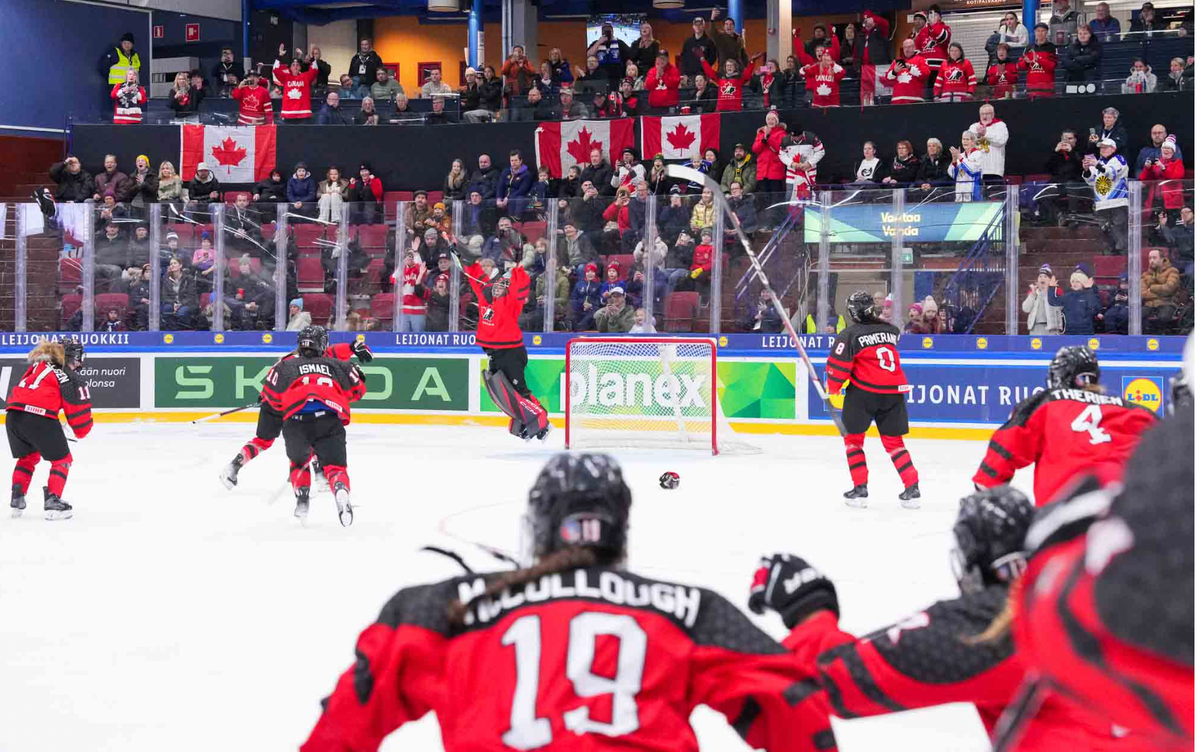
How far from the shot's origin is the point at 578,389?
42.1ft

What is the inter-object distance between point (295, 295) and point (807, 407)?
17.7 ft

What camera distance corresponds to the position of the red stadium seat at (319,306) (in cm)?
1429

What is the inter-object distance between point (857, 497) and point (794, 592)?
6.47m

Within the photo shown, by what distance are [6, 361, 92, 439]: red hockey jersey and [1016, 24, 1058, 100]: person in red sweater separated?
401 inches

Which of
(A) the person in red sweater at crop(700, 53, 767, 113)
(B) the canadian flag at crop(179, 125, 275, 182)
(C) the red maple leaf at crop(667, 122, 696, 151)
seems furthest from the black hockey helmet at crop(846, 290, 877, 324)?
(B) the canadian flag at crop(179, 125, 275, 182)

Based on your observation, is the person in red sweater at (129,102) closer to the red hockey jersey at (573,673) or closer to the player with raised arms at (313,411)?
the player with raised arms at (313,411)

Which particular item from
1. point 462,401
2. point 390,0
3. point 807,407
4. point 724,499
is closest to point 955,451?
point 807,407

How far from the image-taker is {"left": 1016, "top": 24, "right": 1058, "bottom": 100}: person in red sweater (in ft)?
47.1

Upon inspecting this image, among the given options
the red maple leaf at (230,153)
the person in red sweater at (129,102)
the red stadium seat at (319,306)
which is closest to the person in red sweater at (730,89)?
the red stadium seat at (319,306)

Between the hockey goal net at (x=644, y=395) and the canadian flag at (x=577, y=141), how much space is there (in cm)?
400

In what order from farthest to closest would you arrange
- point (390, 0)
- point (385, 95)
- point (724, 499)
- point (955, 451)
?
point (390, 0) → point (385, 95) → point (955, 451) → point (724, 499)

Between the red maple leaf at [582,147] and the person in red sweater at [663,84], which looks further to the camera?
the person in red sweater at [663,84]

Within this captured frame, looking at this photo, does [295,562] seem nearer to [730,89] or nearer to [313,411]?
[313,411]

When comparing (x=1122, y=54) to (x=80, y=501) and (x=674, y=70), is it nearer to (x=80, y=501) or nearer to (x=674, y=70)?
(x=674, y=70)
